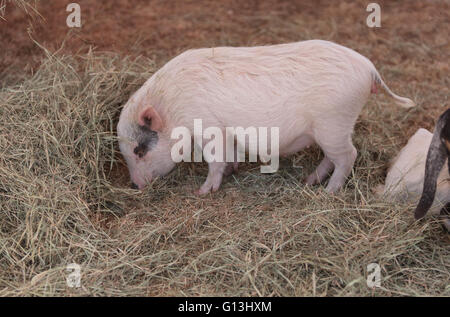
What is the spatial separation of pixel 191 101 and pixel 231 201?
2.54 feet

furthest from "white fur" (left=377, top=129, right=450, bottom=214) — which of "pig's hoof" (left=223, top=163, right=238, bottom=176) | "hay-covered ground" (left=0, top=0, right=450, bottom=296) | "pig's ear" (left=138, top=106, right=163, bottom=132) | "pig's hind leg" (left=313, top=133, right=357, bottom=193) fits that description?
"pig's ear" (left=138, top=106, right=163, bottom=132)

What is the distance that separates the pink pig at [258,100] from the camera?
384 cm

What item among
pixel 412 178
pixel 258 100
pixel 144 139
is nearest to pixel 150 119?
pixel 144 139

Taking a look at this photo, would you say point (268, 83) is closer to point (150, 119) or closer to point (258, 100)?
point (258, 100)

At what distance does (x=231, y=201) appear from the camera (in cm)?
406

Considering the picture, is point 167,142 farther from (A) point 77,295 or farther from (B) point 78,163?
(A) point 77,295

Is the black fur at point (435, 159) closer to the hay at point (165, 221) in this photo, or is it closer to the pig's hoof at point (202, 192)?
the hay at point (165, 221)

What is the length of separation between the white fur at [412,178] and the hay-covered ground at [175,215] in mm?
145

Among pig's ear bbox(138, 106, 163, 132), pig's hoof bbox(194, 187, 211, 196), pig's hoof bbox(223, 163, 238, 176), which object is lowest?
pig's hoof bbox(194, 187, 211, 196)

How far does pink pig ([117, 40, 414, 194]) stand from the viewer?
3838mm

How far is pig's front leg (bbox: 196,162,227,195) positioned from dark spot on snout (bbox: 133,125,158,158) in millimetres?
460

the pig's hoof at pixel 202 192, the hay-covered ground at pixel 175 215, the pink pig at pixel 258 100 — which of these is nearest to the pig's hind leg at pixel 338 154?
the pink pig at pixel 258 100

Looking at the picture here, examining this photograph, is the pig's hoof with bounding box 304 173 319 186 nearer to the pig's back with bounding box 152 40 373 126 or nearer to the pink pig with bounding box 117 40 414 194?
the pink pig with bounding box 117 40 414 194
